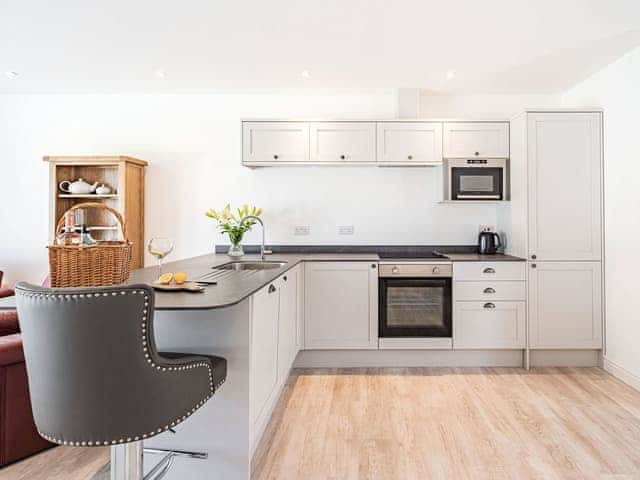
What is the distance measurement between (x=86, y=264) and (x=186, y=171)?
9.31ft

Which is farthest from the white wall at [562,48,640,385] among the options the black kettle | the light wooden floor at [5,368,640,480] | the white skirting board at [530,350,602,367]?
the black kettle

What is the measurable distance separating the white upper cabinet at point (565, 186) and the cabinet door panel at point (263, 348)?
2279 millimetres

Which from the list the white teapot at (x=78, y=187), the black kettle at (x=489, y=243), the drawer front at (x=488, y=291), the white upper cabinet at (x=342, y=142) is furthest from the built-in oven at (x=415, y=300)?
the white teapot at (x=78, y=187)

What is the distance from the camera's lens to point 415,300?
3621mm

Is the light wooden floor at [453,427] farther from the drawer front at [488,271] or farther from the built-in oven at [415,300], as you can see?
the drawer front at [488,271]

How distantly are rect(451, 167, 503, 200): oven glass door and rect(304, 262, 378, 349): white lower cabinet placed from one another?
3.47 feet

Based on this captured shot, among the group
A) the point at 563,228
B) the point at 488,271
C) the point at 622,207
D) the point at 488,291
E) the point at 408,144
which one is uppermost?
the point at 408,144

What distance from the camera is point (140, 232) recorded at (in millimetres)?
4273

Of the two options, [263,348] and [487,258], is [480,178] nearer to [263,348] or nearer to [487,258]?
[487,258]

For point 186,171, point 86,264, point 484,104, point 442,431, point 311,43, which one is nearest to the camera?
point 86,264

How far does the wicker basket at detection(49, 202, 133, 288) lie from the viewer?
1604mm

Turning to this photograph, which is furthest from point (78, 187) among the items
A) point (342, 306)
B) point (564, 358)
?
point (564, 358)

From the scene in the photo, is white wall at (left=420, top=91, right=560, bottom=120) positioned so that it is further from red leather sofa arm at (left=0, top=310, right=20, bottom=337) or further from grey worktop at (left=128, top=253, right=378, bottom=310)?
red leather sofa arm at (left=0, top=310, right=20, bottom=337)

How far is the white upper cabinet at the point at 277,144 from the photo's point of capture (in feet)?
12.8
